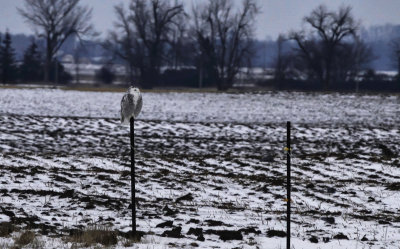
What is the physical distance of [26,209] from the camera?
Answer: 8805mm

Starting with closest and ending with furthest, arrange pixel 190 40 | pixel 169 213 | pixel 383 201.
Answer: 1. pixel 169 213
2. pixel 383 201
3. pixel 190 40

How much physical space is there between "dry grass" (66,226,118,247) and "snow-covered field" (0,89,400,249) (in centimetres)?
21

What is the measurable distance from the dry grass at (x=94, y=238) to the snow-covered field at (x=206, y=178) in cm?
21

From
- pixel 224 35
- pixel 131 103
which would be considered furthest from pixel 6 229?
pixel 224 35

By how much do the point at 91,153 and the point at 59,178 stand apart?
4.78 meters

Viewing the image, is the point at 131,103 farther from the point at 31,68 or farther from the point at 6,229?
the point at 31,68

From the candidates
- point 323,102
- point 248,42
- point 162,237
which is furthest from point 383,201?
point 248,42

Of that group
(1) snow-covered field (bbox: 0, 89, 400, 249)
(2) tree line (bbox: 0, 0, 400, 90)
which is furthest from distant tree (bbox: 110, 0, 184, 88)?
(1) snow-covered field (bbox: 0, 89, 400, 249)

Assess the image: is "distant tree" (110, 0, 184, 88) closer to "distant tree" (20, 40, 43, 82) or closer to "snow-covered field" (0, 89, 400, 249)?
"distant tree" (20, 40, 43, 82)

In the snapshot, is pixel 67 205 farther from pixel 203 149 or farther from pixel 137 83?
pixel 137 83

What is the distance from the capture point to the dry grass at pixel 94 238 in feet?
22.1

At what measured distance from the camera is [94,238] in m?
6.87

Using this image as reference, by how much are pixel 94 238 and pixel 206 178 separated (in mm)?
5605

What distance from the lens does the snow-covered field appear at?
775cm
